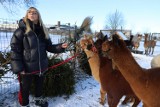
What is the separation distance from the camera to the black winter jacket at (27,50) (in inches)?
161

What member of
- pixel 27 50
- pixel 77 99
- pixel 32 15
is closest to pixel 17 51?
pixel 27 50

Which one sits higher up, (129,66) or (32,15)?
(32,15)

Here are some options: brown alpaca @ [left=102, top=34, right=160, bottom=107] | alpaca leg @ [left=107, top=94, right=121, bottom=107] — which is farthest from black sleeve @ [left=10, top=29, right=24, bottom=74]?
alpaca leg @ [left=107, top=94, right=121, bottom=107]

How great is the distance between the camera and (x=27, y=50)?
4.15 metres

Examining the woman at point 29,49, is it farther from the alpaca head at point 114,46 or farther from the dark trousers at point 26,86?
the alpaca head at point 114,46

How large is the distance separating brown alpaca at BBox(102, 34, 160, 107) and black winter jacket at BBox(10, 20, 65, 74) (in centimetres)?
137

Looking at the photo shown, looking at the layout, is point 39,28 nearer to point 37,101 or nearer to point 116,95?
point 37,101

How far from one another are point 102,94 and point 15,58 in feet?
7.80

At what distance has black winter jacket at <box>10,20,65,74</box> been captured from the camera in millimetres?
4078

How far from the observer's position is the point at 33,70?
425 centimetres

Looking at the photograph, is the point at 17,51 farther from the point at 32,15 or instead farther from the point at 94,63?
the point at 94,63

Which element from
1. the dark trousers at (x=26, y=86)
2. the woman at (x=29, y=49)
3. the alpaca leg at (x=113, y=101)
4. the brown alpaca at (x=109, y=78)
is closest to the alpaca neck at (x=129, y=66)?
the brown alpaca at (x=109, y=78)

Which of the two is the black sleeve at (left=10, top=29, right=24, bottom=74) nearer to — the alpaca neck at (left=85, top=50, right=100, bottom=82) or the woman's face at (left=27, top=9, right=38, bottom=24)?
the woman's face at (left=27, top=9, right=38, bottom=24)

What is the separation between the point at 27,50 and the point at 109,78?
1.71 metres
